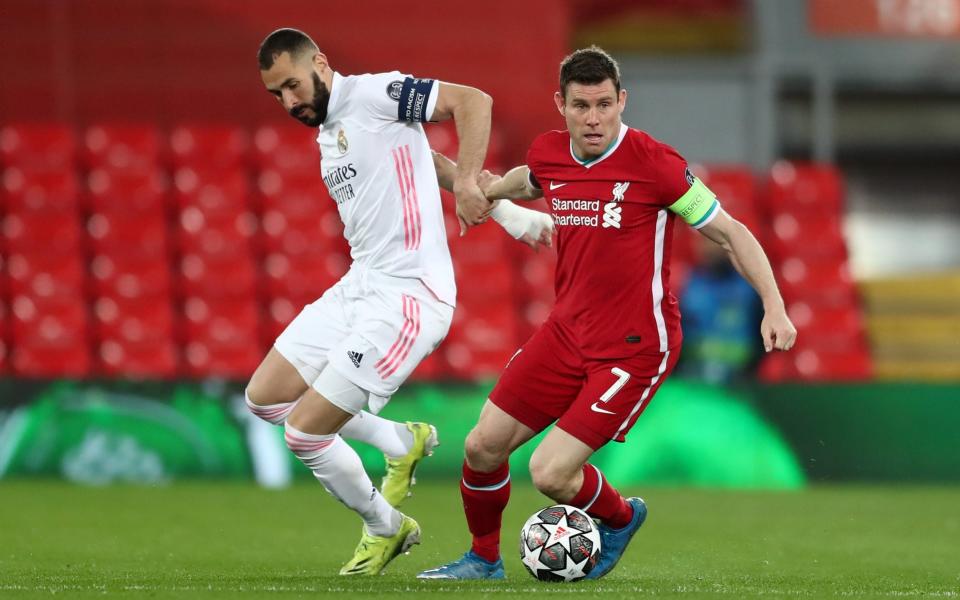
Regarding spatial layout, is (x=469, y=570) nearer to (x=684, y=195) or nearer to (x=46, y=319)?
(x=684, y=195)

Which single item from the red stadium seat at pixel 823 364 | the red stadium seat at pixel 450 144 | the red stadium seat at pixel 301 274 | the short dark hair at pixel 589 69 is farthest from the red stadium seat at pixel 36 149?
the short dark hair at pixel 589 69

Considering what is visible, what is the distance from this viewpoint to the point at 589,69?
6.28 metres

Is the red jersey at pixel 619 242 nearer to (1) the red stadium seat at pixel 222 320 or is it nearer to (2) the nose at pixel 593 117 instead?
(2) the nose at pixel 593 117

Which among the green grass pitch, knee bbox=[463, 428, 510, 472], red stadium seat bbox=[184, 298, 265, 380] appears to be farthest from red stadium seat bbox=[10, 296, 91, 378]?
knee bbox=[463, 428, 510, 472]

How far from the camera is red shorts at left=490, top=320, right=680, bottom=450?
6.44m

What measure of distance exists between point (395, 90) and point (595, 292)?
119 centimetres

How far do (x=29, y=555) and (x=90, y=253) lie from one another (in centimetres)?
699

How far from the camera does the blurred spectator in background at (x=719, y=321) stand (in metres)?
12.5

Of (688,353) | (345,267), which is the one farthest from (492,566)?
(345,267)

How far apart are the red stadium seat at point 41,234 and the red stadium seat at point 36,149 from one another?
53 centimetres

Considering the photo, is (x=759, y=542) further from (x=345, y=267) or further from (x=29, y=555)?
(x=345, y=267)

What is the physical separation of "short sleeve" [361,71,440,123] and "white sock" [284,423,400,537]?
136 cm

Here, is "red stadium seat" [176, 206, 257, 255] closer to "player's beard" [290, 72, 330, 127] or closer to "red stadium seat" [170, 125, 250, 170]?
"red stadium seat" [170, 125, 250, 170]

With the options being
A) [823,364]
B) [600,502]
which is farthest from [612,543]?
[823,364]
